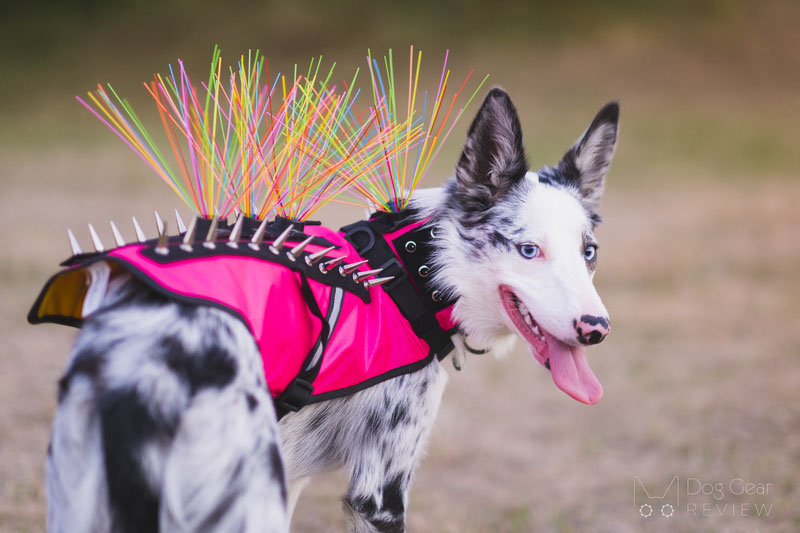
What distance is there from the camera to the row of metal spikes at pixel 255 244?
2.15m

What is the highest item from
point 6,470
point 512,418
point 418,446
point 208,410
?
point 208,410

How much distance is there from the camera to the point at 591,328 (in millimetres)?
2262

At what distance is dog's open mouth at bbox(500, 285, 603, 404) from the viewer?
8.04 feet

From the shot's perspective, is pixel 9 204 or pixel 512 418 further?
pixel 9 204

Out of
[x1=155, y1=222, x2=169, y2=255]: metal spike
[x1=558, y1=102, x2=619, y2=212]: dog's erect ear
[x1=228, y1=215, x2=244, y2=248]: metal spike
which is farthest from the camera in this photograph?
[x1=558, y1=102, x2=619, y2=212]: dog's erect ear

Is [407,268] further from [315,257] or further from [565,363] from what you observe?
[565,363]

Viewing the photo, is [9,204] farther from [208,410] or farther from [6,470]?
[208,410]

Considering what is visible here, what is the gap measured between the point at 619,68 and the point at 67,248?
17.3 meters

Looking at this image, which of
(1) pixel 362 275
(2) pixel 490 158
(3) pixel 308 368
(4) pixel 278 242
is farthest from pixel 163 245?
(2) pixel 490 158

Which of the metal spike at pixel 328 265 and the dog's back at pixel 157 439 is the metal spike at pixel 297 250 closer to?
the metal spike at pixel 328 265

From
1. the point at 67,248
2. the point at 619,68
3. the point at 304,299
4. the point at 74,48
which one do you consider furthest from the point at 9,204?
the point at 619,68

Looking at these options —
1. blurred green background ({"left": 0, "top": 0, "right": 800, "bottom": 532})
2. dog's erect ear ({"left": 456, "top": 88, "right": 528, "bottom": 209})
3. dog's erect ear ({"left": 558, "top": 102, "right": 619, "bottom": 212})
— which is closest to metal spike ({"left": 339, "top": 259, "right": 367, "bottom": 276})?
dog's erect ear ({"left": 456, "top": 88, "right": 528, "bottom": 209})

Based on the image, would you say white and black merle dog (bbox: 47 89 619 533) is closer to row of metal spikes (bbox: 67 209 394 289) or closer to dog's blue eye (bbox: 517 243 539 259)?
dog's blue eye (bbox: 517 243 539 259)

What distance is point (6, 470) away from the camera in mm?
3973
